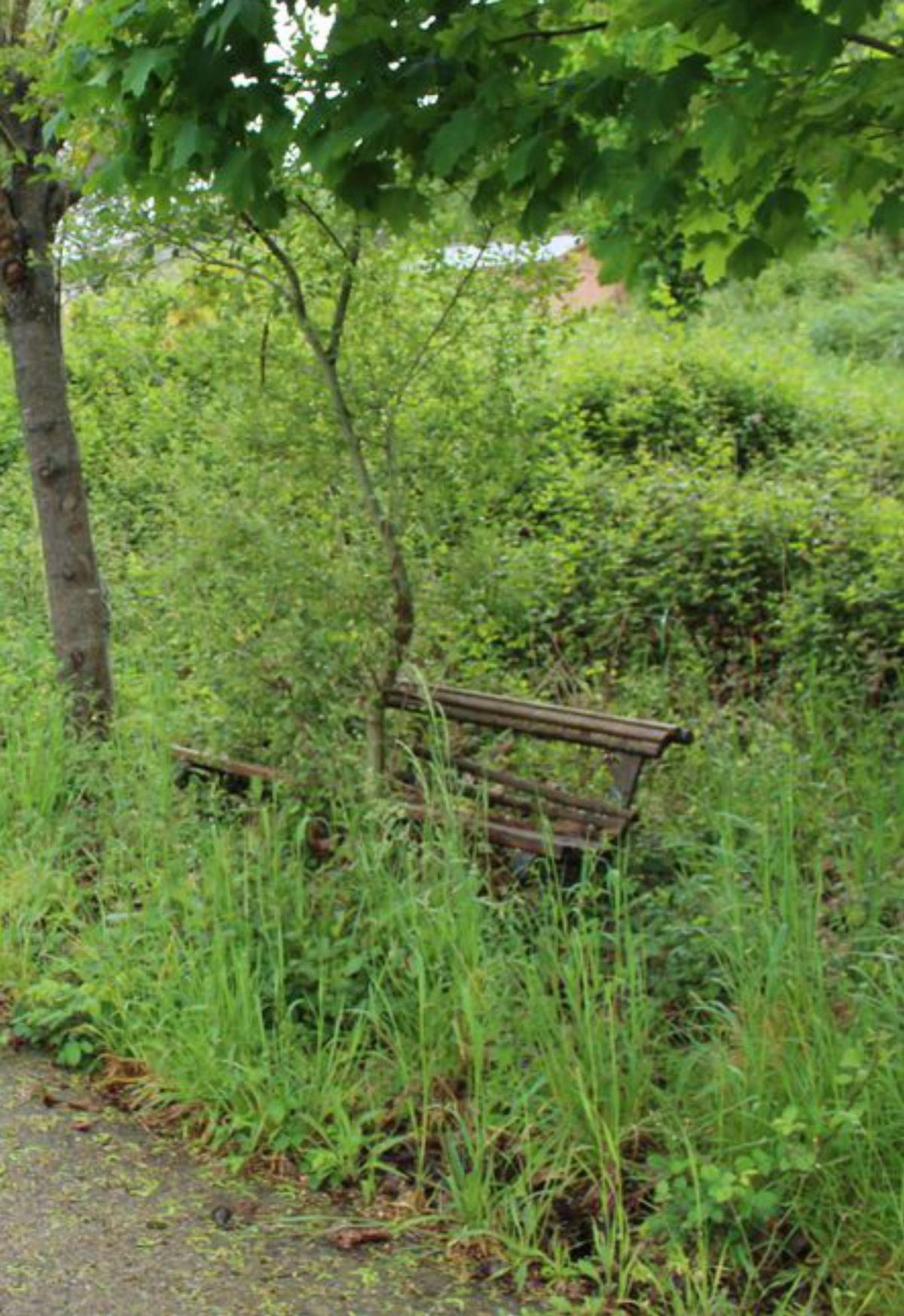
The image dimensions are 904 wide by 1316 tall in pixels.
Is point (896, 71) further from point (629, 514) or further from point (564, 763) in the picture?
point (629, 514)

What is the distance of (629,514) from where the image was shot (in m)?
9.08

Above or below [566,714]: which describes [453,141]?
above

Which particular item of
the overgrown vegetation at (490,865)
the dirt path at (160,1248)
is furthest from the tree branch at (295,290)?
the dirt path at (160,1248)

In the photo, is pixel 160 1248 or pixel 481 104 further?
pixel 481 104

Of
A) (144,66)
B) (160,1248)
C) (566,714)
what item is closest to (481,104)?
(144,66)

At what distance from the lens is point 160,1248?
3818mm

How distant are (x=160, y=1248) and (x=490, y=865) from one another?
1.91m

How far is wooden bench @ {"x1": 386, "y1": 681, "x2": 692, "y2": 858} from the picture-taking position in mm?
5129

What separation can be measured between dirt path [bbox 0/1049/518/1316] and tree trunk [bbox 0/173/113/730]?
8.85 ft

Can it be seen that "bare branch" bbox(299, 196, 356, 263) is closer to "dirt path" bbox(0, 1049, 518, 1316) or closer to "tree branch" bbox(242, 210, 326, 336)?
"tree branch" bbox(242, 210, 326, 336)

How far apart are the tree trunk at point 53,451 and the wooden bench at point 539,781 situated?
177cm

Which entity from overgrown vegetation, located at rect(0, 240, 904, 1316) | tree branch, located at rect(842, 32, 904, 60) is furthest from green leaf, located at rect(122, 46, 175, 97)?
tree branch, located at rect(842, 32, 904, 60)

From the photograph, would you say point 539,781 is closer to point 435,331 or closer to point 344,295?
point 435,331

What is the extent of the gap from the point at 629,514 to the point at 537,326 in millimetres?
3359
